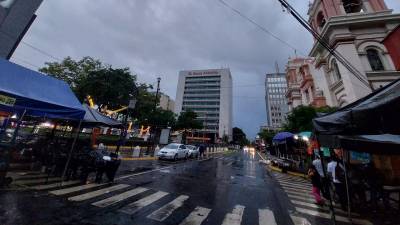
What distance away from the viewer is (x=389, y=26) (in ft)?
66.3

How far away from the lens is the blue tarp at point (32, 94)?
20.1 ft

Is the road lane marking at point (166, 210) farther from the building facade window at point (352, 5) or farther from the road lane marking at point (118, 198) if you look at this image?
the building facade window at point (352, 5)

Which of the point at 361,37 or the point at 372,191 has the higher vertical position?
the point at 361,37

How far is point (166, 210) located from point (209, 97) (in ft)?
380

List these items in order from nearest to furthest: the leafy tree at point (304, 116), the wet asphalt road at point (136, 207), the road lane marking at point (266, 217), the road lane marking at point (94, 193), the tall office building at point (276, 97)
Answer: the wet asphalt road at point (136, 207) < the road lane marking at point (266, 217) < the road lane marking at point (94, 193) < the leafy tree at point (304, 116) < the tall office building at point (276, 97)

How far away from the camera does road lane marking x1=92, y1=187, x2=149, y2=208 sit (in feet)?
19.1

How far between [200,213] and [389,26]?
2744cm

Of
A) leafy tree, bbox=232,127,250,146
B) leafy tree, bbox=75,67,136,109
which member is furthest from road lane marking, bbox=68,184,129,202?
leafy tree, bbox=232,127,250,146

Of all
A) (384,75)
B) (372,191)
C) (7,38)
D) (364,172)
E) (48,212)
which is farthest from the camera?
(384,75)

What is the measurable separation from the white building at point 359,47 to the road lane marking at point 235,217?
738 inches

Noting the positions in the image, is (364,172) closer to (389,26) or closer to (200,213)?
(200,213)

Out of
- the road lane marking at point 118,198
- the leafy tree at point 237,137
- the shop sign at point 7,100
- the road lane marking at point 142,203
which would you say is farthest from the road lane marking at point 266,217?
the leafy tree at point 237,137

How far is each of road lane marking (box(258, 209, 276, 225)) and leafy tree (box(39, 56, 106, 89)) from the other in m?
36.0

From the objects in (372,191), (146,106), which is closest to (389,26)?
(372,191)
